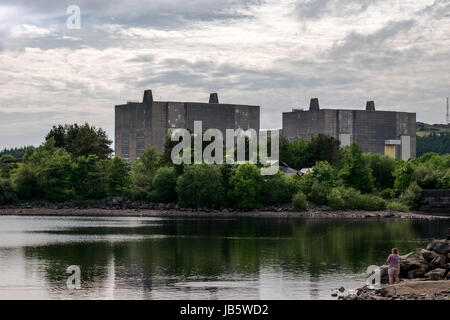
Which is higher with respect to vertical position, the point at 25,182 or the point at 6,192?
the point at 25,182

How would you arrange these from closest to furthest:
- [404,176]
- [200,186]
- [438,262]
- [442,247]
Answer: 1. [438,262]
2. [442,247]
3. [200,186]
4. [404,176]

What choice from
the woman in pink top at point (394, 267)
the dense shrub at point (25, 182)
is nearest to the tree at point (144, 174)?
the dense shrub at point (25, 182)

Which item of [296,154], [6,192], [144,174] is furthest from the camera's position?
[296,154]

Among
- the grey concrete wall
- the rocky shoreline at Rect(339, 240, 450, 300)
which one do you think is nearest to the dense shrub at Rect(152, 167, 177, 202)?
the grey concrete wall

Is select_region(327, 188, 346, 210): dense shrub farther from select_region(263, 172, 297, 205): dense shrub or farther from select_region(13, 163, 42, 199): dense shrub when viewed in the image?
select_region(13, 163, 42, 199): dense shrub

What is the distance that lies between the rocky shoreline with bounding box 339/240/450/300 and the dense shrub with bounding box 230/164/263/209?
7818cm

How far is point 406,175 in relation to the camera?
430 feet

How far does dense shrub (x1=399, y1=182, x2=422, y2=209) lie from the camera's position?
12478 cm

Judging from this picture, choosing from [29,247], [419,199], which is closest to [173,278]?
[29,247]

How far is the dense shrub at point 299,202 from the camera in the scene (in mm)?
123062

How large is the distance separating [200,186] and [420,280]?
85076 millimetres

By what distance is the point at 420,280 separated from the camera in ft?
137

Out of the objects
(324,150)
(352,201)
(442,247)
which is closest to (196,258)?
(442,247)

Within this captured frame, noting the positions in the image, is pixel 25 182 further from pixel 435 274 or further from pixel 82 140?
pixel 435 274
